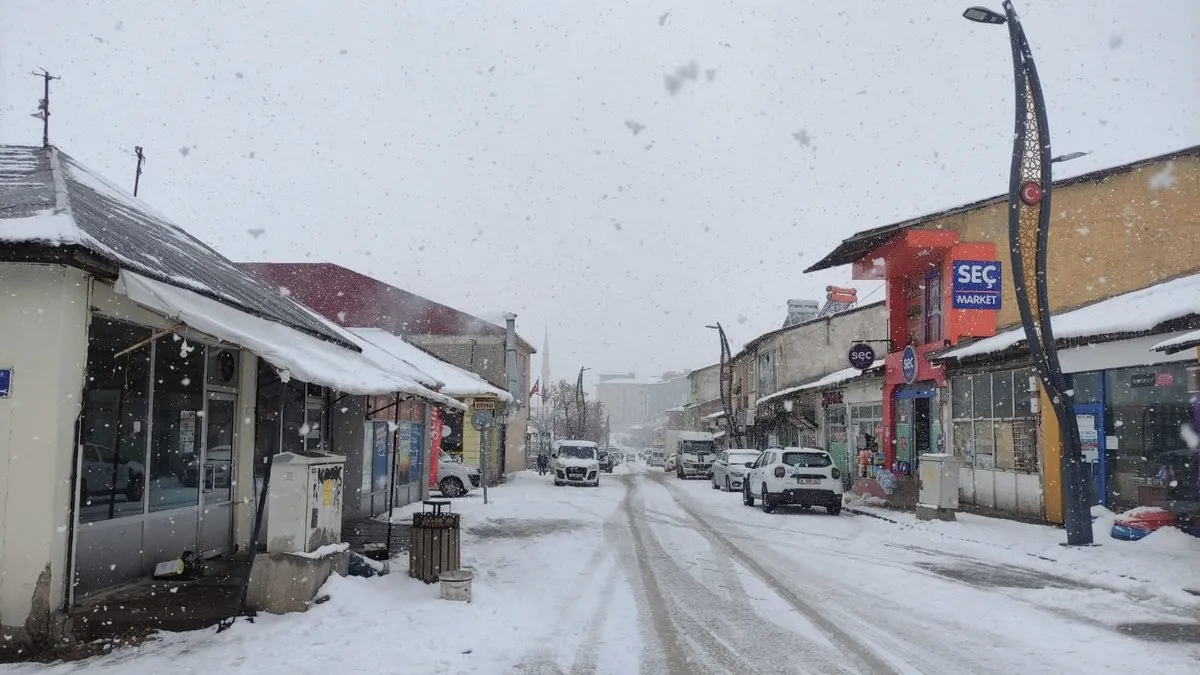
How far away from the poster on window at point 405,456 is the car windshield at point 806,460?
385 inches

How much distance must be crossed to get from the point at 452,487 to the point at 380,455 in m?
6.34

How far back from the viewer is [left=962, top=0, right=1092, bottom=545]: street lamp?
42.3 feet

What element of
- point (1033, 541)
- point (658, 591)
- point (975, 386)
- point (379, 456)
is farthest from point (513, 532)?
point (975, 386)

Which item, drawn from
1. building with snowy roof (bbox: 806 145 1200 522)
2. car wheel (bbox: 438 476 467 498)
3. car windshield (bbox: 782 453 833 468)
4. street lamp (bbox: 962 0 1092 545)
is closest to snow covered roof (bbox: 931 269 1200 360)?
building with snowy roof (bbox: 806 145 1200 522)

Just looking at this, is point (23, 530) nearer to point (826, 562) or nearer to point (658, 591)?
point (658, 591)

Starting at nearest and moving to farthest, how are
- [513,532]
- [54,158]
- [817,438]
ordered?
[54,158]
[513,532]
[817,438]

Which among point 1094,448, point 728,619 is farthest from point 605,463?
point 728,619

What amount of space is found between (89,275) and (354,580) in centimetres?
410

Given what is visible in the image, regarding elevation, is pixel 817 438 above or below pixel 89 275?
below

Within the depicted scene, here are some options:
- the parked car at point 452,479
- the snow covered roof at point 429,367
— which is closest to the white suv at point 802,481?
the snow covered roof at point 429,367

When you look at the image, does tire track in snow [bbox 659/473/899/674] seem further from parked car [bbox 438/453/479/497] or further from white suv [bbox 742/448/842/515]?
parked car [bbox 438/453/479/497]

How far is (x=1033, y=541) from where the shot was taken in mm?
13680

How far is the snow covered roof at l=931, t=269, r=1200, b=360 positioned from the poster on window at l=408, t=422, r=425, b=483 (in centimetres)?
1390

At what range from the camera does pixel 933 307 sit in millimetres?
23094
